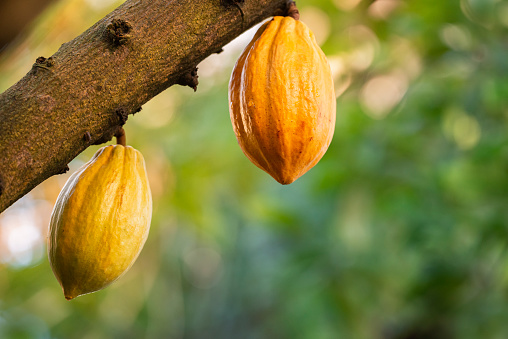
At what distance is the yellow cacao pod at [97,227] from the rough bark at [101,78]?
0.13 meters

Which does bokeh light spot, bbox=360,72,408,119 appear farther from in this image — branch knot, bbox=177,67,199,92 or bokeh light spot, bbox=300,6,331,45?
branch knot, bbox=177,67,199,92

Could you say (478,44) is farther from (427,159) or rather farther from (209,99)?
(209,99)

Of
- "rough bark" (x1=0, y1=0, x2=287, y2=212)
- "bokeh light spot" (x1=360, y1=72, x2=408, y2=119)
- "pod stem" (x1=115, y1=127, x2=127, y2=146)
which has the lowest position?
"bokeh light spot" (x1=360, y1=72, x2=408, y2=119)

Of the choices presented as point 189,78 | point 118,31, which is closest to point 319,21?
point 189,78

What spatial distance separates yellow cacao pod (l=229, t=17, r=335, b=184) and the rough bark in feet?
0.29

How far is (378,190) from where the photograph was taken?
3270 mm

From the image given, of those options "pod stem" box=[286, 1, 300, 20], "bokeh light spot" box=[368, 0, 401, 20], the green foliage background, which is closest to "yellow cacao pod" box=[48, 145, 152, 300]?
"pod stem" box=[286, 1, 300, 20]

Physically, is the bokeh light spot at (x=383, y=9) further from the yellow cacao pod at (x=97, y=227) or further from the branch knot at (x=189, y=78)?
the yellow cacao pod at (x=97, y=227)

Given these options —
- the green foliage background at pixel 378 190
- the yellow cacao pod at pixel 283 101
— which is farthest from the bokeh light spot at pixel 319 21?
the yellow cacao pod at pixel 283 101

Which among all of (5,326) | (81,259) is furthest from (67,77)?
(5,326)

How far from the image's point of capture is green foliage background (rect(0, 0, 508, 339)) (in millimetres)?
3146

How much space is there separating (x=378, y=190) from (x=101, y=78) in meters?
2.48

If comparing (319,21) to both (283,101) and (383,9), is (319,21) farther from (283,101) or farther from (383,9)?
(283,101)

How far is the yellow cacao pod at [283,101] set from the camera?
1130mm
